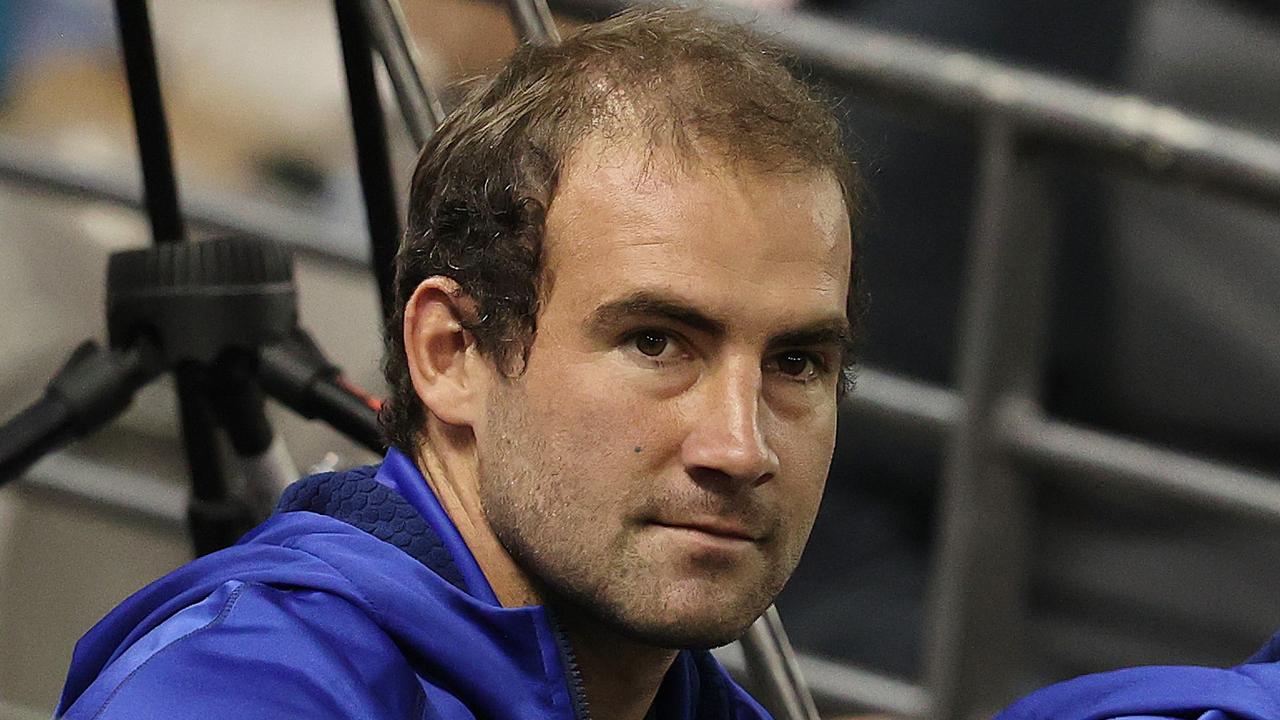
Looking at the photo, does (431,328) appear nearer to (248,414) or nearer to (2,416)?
(248,414)

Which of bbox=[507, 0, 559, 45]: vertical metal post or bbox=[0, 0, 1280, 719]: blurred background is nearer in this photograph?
bbox=[507, 0, 559, 45]: vertical metal post

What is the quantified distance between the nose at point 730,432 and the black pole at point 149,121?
2.23 ft

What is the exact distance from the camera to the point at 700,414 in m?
1.42

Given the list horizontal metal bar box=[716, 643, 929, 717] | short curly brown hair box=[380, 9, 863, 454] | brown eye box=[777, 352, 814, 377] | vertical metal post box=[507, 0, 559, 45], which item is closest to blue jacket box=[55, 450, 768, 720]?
short curly brown hair box=[380, 9, 863, 454]

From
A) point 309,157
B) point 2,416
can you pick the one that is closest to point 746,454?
point 2,416

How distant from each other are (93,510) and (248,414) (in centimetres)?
129

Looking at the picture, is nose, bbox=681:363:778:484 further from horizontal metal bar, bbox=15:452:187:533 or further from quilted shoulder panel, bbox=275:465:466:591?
horizontal metal bar, bbox=15:452:187:533

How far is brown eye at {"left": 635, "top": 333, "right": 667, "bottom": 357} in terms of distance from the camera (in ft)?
4.71

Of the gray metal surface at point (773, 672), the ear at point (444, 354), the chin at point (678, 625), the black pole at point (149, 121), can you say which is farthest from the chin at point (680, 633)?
the black pole at point (149, 121)

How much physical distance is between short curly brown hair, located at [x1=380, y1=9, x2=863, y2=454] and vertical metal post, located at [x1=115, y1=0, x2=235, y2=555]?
33 centimetres

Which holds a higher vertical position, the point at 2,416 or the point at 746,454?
the point at 746,454

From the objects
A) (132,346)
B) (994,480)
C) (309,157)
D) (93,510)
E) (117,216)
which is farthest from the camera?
(309,157)

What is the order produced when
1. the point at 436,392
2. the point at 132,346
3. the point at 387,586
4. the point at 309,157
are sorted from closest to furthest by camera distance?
1. the point at 387,586
2. the point at 436,392
3. the point at 132,346
4. the point at 309,157

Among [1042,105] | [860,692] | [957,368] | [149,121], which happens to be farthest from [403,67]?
[860,692]
